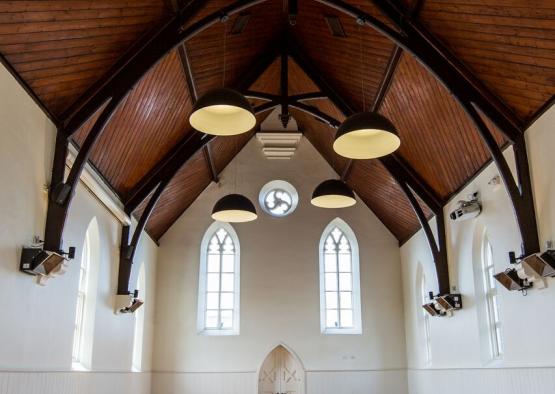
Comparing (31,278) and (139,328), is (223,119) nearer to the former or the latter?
(31,278)

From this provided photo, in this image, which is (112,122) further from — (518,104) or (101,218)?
(518,104)

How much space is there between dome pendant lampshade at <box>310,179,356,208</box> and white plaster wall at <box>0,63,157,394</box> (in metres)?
4.07

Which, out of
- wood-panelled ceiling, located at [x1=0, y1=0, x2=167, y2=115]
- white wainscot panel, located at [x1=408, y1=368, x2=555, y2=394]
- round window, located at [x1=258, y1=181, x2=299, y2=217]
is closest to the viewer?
wood-panelled ceiling, located at [x1=0, y1=0, x2=167, y2=115]

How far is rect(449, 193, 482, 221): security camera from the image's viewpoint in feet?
32.9

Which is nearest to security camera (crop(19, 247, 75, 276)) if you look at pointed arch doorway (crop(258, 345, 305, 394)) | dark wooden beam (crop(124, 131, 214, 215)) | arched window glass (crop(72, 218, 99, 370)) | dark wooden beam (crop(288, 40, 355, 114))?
arched window glass (crop(72, 218, 99, 370))

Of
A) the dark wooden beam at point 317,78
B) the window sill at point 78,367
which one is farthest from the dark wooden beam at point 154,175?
the window sill at point 78,367

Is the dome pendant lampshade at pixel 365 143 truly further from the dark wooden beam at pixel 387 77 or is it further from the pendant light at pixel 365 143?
the dark wooden beam at pixel 387 77

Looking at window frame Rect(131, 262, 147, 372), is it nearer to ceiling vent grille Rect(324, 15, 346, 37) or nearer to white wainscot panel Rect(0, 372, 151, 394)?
white wainscot panel Rect(0, 372, 151, 394)

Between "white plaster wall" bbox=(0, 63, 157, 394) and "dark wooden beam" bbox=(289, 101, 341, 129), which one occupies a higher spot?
"dark wooden beam" bbox=(289, 101, 341, 129)

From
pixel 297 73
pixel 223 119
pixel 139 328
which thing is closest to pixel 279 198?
pixel 297 73

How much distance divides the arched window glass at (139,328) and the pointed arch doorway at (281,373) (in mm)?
3202

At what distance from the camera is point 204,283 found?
15.5 m

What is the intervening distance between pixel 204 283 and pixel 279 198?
10.4ft

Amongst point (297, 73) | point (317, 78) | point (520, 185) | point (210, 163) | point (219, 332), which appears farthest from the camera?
point (219, 332)
